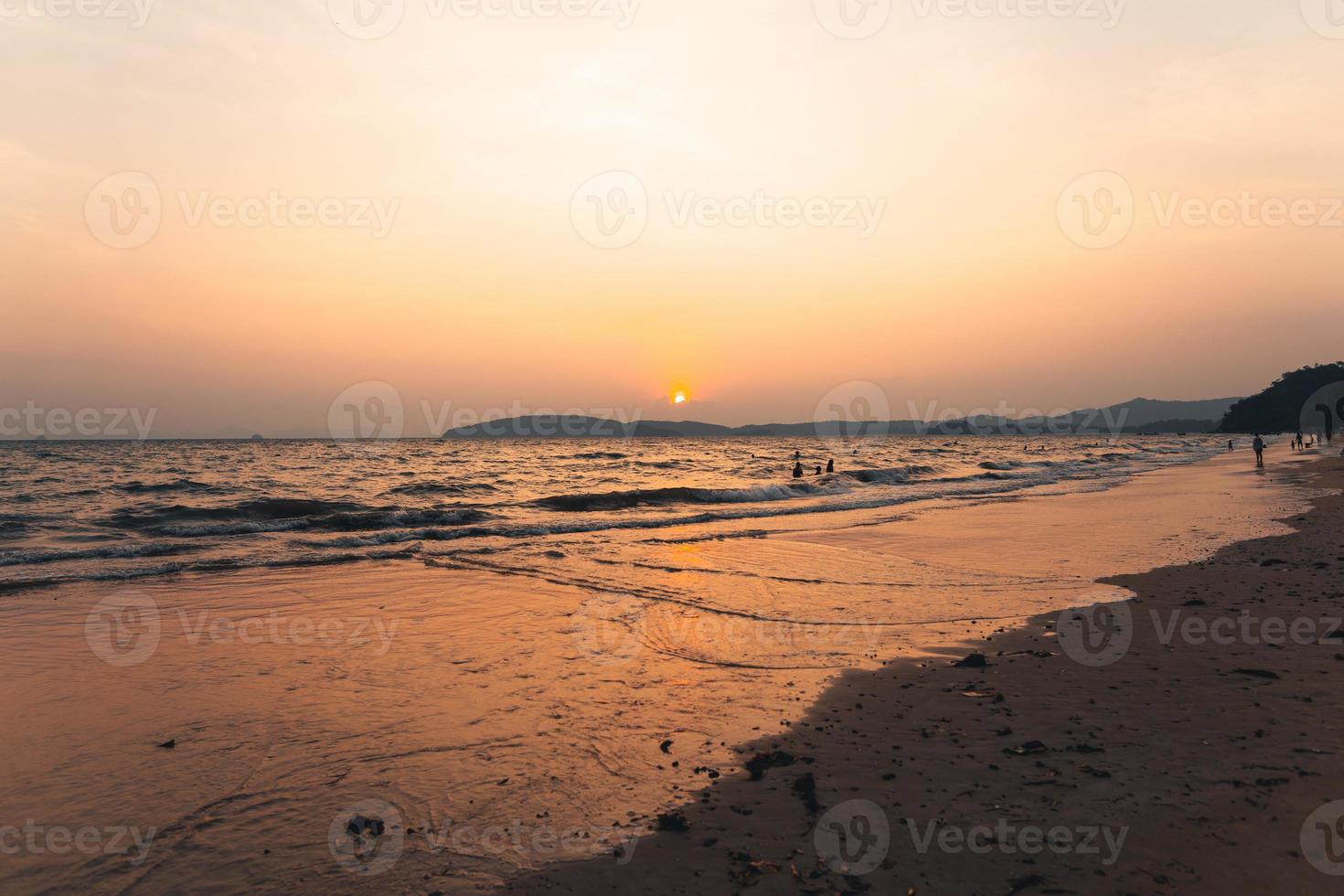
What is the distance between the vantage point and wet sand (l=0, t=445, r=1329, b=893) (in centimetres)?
552

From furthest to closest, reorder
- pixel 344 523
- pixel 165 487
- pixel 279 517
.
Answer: pixel 165 487 → pixel 279 517 → pixel 344 523

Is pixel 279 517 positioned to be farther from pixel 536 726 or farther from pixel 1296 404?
pixel 1296 404

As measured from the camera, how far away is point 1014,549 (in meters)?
20.4

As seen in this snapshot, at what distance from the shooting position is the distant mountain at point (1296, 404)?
4929 inches

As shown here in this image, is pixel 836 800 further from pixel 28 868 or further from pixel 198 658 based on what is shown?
pixel 198 658

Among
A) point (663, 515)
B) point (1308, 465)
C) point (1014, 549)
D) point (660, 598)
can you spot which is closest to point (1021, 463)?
point (1308, 465)

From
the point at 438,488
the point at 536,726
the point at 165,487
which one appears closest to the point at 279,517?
the point at 438,488

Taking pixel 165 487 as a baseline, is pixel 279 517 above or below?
below

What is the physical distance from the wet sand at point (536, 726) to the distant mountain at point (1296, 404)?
135424 millimetres

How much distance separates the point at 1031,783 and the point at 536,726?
4.94 meters

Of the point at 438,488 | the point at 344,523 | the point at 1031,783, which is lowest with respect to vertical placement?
the point at 344,523

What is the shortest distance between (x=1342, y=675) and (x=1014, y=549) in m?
12.3

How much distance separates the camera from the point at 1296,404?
486 feet

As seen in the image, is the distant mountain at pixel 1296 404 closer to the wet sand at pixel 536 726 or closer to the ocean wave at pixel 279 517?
the ocean wave at pixel 279 517
